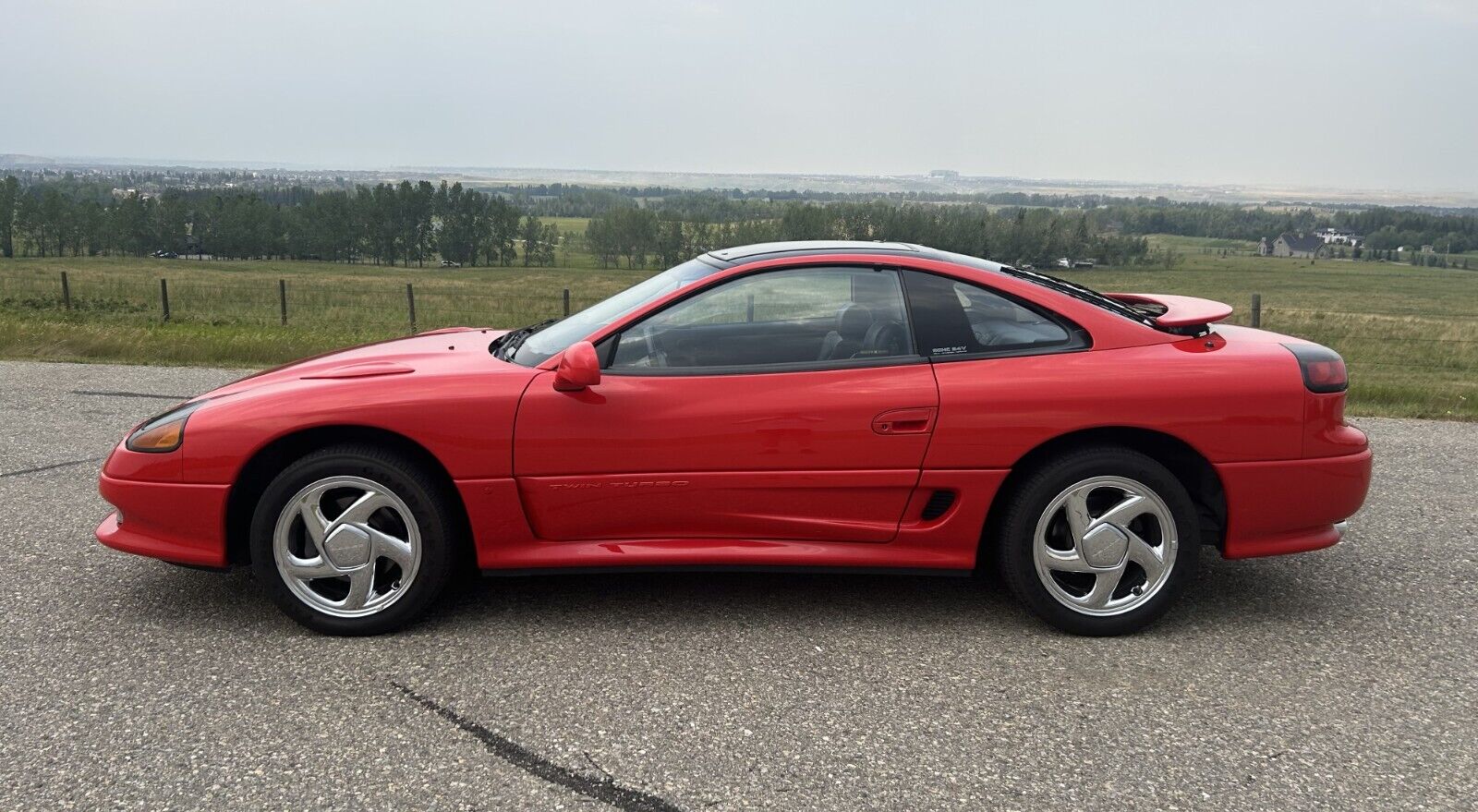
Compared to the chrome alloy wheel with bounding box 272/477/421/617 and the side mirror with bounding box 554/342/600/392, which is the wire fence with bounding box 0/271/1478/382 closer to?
the chrome alloy wheel with bounding box 272/477/421/617

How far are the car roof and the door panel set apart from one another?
555mm

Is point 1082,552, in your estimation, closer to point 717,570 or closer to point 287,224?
point 717,570

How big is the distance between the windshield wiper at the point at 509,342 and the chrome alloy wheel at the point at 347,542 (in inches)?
27.6

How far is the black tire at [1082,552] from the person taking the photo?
3418 mm

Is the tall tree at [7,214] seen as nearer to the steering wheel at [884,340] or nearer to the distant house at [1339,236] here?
the steering wheel at [884,340]

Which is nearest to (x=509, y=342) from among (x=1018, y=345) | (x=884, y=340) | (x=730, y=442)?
(x=730, y=442)

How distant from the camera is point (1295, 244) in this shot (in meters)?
68.8

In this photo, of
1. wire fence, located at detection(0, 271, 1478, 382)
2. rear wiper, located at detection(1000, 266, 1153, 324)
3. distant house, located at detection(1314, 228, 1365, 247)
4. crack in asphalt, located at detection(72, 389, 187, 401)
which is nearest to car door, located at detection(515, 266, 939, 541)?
rear wiper, located at detection(1000, 266, 1153, 324)

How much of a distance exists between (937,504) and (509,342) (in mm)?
1818

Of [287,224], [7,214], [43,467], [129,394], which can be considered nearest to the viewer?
[43,467]

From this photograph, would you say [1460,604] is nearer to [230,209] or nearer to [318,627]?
[318,627]

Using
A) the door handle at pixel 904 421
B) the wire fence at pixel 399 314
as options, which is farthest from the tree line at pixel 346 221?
the door handle at pixel 904 421

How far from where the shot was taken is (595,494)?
3.46 metres

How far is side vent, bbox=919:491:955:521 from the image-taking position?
3.49 m
